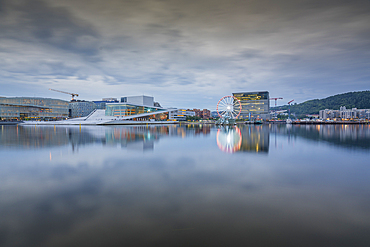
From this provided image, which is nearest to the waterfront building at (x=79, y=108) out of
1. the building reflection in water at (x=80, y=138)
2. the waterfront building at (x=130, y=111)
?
the waterfront building at (x=130, y=111)

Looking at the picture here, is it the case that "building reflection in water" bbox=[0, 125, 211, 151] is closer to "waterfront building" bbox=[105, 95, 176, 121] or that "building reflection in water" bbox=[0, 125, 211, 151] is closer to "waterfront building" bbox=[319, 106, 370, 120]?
"waterfront building" bbox=[105, 95, 176, 121]

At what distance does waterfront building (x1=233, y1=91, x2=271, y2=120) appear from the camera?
560 ft

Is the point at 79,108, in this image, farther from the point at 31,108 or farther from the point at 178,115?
the point at 178,115

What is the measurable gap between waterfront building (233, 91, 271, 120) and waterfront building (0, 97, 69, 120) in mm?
141904

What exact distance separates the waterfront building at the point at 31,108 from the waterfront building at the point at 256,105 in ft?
466

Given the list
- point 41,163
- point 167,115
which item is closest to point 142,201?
point 41,163

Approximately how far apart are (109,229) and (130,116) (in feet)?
352

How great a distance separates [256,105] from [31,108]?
6631 inches

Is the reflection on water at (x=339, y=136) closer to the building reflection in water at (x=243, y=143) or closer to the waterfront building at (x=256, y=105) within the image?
the building reflection in water at (x=243, y=143)

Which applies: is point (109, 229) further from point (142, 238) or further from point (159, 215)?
point (159, 215)

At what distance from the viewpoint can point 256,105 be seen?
17338 cm

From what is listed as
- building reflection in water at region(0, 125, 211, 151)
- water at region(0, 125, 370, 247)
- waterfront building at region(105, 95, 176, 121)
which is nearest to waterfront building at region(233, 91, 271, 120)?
waterfront building at region(105, 95, 176, 121)

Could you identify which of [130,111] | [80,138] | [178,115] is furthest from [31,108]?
[80,138]

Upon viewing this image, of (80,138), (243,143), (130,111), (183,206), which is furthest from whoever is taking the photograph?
(130,111)
